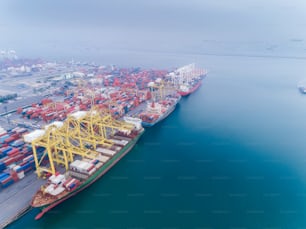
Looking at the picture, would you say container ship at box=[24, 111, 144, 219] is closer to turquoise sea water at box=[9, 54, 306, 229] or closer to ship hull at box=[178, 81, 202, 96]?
turquoise sea water at box=[9, 54, 306, 229]

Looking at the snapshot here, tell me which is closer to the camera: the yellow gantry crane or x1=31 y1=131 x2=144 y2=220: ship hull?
x1=31 y1=131 x2=144 y2=220: ship hull

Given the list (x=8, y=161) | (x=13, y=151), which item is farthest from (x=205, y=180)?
(x=13, y=151)

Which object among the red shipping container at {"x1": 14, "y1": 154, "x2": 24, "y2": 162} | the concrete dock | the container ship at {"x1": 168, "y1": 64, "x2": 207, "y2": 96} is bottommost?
the concrete dock

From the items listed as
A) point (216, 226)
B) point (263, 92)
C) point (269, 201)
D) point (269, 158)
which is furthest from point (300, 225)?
point (263, 92)

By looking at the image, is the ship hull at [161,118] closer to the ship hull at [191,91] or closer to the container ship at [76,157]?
the container ship at [76,157]

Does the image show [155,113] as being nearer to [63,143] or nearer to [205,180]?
[63,143]

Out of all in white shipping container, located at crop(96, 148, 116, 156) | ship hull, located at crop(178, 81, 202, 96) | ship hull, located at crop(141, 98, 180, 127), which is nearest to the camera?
white shipping container, located at crop(96, 148, 116, 156)

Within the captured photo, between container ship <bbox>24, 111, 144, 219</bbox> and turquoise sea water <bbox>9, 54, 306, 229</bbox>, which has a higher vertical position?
container ship <bbox>24, 111, 144, 219</bbox>

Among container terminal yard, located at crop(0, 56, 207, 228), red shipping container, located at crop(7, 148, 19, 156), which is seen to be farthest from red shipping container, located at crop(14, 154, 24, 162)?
red shipping container, located at crop(7, 148, 19, 156)

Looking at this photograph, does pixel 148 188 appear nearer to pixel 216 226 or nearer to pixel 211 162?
pixel 216 226
